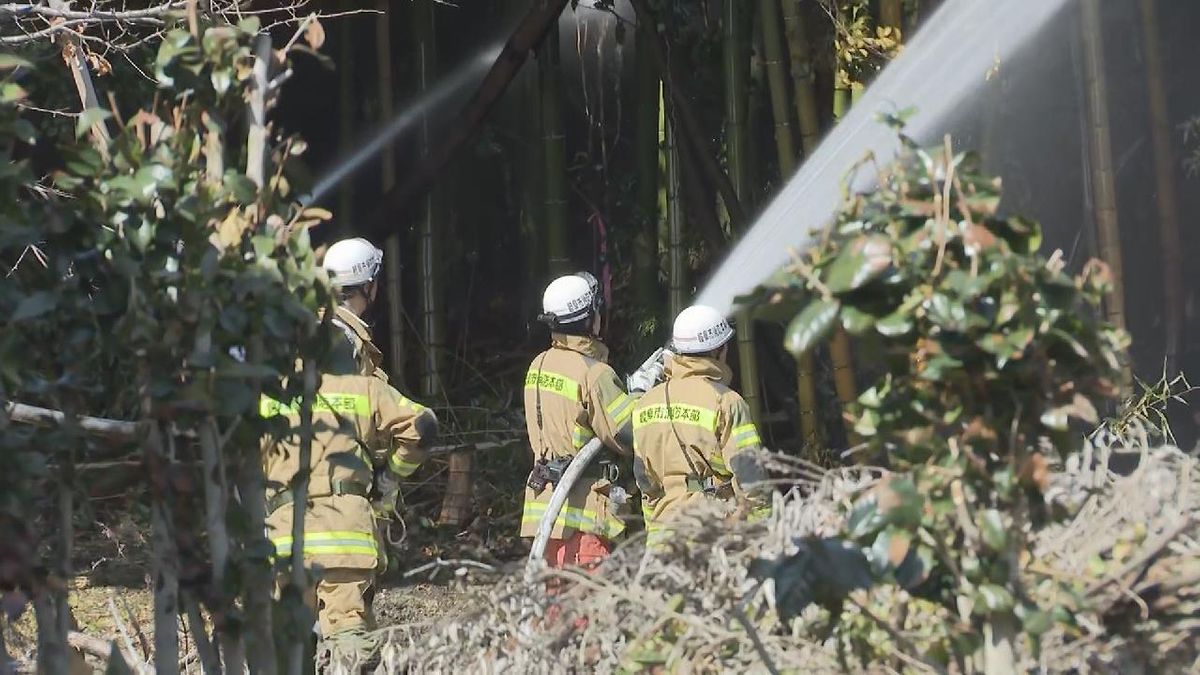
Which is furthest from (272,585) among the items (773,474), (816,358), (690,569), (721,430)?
(816,358)

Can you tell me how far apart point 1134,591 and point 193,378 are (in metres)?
1.65

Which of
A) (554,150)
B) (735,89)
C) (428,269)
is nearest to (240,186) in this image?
(735,89)

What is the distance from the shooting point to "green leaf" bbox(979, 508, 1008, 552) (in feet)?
8.38

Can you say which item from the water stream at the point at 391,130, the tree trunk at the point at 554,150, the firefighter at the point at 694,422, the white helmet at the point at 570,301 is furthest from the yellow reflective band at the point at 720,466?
the water stream at the point at 391,130

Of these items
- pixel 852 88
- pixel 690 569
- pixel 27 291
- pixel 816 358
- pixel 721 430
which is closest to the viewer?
pixel 27 291

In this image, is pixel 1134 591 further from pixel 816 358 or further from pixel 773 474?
pixel 816 358

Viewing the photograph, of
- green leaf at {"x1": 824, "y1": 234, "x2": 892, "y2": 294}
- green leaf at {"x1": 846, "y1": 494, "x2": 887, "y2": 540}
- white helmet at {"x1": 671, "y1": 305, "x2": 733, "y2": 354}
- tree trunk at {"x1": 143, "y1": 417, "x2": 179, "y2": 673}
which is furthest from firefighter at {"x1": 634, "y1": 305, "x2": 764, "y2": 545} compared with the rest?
green leaf at {"x1": 824, "y1": 234, "x2": 892, "y2": 294}

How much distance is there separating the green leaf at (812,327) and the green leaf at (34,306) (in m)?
1.25

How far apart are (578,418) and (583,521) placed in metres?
0.36

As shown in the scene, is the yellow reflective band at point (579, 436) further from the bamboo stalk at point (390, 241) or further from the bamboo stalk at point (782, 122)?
the bamboo stalk at point (390, 241)

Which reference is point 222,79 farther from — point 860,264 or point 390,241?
point 390,241

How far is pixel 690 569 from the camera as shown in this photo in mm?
3615

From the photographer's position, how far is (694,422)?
18.7ft

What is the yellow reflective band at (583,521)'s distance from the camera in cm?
603
